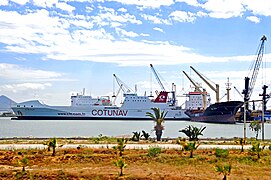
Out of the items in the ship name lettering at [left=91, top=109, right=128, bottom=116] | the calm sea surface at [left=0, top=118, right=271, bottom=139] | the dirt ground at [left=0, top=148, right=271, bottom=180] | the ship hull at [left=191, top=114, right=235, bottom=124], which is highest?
the ship name lettering at [left=91, top=109, right=128, bottom=116]

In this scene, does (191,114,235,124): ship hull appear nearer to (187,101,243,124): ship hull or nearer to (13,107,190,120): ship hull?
(187,101,243,124): ship hull

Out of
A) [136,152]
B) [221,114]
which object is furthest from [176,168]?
[221,114]

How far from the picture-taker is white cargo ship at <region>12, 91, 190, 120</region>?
112 m

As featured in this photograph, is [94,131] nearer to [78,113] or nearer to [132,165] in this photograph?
[132,165]

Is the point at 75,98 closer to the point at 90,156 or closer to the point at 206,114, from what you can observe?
the point at 206,114

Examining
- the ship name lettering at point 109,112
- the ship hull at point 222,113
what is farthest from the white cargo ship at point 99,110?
the ship hull at point 222,113

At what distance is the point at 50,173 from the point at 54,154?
4.16 metres

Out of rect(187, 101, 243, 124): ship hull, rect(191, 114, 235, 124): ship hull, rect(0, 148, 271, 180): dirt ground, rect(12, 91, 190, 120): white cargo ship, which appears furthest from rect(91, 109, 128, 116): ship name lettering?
rect(0, 148, 271, 180): dirt ground

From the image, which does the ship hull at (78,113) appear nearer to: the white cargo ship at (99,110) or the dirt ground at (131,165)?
the white cargo ship at (99,110)

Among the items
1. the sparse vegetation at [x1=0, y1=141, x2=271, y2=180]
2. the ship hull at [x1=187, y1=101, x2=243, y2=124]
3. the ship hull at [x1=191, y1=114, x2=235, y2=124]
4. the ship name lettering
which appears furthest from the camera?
the ship name lettering

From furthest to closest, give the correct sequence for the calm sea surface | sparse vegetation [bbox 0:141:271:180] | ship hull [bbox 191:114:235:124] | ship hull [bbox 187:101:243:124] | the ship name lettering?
the ship name lettering → ship hull [bbox 191:114:235:124] → ship hull [bbox 187:101:243:124] → the calm sea surface → sparse vegetation [bbox 0:141:271:180]

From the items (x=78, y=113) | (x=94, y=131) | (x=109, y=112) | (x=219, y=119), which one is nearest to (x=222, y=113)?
(x=219, y=119)

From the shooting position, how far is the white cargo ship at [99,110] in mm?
111688

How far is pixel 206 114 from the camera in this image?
351 feet
